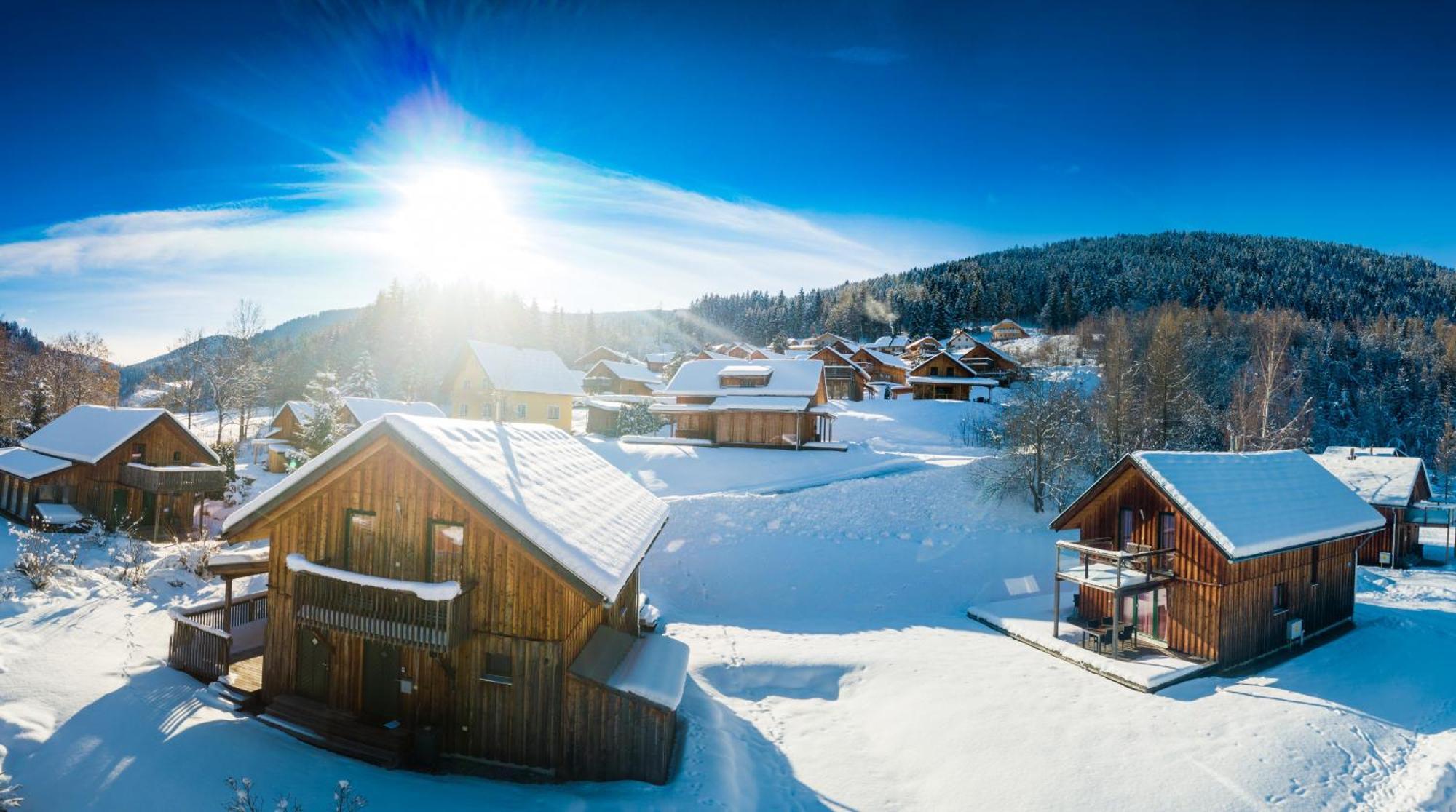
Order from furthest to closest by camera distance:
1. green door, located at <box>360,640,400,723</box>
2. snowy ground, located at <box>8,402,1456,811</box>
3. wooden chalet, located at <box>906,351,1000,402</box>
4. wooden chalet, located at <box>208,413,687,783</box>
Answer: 1. wooden chalet, located at <box>906,351,1000,402</box>
2. green door, located at <box>360,640,400,723</box>
3. wooden chalet, located at <box>208,413,687,783</box>
4. snowy ground, located at <box>8,402,1456,811</box>

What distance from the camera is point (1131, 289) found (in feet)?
405

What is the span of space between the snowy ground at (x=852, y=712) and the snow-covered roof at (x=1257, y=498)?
4006mm

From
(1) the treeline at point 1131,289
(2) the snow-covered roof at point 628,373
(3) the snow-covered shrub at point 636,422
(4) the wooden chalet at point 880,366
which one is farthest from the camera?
(1) the treeline at point 1131,289

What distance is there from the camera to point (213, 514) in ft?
111

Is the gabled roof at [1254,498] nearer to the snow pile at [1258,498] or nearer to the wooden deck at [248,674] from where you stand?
the snow pile at [1258,498]

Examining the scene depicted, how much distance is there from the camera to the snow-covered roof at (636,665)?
485 inches

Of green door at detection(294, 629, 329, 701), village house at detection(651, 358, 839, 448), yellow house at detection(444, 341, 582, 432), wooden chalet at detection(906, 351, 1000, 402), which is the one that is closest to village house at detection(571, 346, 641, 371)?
wooden chalet at detection(906, 351, 1000, 402)

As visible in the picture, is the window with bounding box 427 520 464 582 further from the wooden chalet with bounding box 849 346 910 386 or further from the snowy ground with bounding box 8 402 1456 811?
the wooden chalet with bounding box 849 346 910 386

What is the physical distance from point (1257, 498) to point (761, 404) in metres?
28.0

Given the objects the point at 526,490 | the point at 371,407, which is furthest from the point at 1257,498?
the point at 371,407

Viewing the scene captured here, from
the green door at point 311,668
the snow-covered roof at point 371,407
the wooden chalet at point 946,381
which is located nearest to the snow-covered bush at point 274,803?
the green door at point 311,668

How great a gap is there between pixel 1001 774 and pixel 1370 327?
12802cm

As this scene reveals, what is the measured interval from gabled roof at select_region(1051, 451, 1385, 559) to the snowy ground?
4.04 meters

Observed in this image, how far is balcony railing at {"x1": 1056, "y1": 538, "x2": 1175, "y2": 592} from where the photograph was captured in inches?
800
